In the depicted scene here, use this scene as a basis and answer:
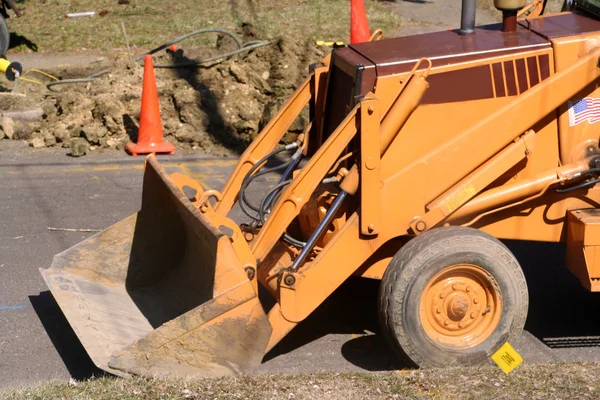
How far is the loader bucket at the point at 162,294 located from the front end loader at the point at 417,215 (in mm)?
12

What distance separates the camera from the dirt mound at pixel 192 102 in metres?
10.3

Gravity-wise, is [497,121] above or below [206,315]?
above

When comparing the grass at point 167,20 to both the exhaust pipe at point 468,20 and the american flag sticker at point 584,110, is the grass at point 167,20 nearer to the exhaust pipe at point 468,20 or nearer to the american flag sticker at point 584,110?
the exhaust pipe at point 468,20

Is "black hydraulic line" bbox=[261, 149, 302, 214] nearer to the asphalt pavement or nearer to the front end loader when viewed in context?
the front end loader

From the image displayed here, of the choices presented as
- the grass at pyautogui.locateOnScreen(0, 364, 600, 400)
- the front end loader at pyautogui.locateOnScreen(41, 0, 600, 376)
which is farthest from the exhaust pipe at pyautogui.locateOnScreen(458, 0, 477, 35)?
the grass at pyautogui.locateOnScreen(0, 364, 600, 400)

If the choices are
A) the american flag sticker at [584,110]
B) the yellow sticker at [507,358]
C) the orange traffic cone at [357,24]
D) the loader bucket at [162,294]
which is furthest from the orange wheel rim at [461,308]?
the orange traffic cone at [357,24]

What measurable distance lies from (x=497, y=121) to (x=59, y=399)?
2.88 metres

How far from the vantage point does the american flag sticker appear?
548cm

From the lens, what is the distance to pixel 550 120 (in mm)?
5480

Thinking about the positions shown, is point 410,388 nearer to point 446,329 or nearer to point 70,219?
point 446,329

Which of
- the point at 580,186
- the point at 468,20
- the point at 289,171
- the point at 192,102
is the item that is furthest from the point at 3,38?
the point at 580,186

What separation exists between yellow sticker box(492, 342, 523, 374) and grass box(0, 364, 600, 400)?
0.04m

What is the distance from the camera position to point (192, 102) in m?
10.7

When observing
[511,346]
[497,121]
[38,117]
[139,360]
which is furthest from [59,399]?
[38,117]
